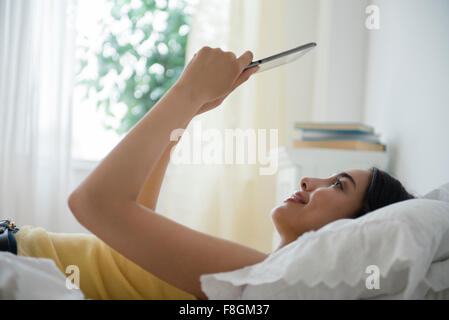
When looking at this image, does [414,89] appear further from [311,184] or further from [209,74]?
[209,74]

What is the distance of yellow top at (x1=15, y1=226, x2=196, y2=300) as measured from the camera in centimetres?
85

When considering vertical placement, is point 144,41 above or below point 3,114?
above

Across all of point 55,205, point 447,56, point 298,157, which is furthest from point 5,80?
point 447,56

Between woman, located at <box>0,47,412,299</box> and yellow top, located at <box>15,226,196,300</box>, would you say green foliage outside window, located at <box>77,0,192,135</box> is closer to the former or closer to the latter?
woman, located at <box>0,47,412,299</box>

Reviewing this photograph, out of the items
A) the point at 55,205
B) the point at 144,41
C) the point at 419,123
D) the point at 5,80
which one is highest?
the point at 144,41

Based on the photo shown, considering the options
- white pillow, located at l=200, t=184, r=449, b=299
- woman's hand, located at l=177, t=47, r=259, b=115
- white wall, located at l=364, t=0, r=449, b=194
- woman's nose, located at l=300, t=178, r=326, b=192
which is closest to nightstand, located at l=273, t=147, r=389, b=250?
white wall, located at l=364, t=0, r=449, b=194

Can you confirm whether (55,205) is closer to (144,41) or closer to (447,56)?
(144,41)

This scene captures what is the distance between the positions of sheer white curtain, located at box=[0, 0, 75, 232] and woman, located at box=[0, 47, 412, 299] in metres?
1.53

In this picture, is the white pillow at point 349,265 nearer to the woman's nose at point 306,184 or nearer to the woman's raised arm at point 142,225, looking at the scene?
the woman's raised arm at point 142,225

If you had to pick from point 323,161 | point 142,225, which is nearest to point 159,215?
point 142,225

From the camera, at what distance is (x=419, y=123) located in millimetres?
1501

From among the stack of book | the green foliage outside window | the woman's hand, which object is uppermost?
the green foliage outside window

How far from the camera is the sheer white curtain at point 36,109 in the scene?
236 cm

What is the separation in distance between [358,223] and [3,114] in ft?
7.06
